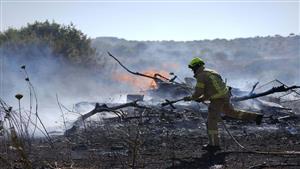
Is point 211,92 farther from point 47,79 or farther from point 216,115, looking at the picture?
point 47,79

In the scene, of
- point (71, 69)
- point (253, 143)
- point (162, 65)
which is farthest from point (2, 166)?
point (162, 65)

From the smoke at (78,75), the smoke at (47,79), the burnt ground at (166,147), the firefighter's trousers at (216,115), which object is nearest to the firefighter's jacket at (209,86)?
the firefighter's trousers at (216,115)

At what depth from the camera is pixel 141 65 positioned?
4141 centimetres

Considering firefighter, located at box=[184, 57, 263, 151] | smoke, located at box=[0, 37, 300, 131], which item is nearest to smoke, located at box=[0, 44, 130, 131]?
smoke, located at box=[0, 37, 300, 131]

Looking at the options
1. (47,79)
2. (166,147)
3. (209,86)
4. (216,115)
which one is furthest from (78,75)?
(216,115)

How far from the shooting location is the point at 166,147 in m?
7.90

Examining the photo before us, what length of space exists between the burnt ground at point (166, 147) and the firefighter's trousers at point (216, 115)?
11.6 inches

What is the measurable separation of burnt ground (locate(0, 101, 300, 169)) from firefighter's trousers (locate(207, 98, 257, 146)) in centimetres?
29

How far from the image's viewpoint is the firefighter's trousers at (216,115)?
7.57 meters

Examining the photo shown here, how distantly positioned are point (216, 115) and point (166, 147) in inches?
42.8

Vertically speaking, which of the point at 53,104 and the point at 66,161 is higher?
the point at 53,104

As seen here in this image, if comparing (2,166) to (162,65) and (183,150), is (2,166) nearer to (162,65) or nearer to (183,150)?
(183,150)

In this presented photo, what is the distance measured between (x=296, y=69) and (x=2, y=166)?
107ft

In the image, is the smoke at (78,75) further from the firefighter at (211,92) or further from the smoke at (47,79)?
the firefighter at (211,92)
